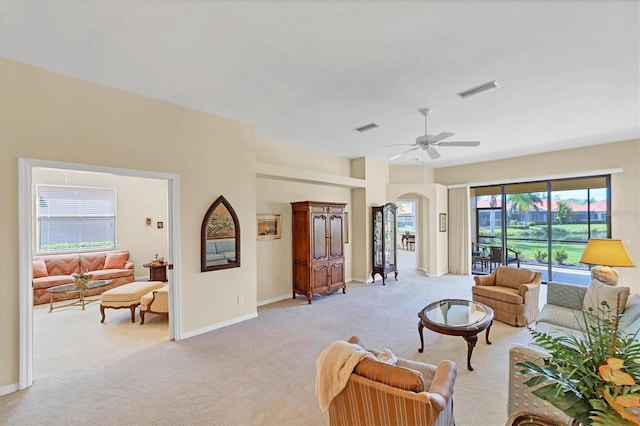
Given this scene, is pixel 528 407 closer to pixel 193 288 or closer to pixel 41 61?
pixel 193 288

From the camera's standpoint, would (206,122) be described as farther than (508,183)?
No

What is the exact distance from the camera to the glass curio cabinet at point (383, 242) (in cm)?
667

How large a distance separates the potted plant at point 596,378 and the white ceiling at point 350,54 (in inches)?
85.2

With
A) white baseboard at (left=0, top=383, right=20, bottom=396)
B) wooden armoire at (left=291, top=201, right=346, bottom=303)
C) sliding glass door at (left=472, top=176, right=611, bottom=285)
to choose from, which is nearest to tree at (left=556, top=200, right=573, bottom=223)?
sliding glass door at (left=472, top=176, right=611, bottom=285)

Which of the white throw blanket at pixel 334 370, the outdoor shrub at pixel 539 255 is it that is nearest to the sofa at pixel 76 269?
the white throw blanket at pixel 334 370

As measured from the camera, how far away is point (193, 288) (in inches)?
149

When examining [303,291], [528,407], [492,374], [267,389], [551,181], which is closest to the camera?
[528,407]

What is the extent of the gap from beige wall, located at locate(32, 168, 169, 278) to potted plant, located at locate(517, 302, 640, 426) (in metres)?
7.58

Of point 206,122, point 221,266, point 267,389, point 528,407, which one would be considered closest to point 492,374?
point 528,407

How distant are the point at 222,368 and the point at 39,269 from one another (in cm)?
509

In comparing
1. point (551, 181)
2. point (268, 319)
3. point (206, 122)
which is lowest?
point (268, 319)

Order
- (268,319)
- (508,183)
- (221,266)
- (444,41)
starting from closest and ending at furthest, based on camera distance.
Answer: (444,41), (221,266), (268,319), (508,183)

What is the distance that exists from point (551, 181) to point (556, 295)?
3.93m

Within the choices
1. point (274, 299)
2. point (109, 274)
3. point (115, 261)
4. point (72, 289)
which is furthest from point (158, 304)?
point (115, 261)
